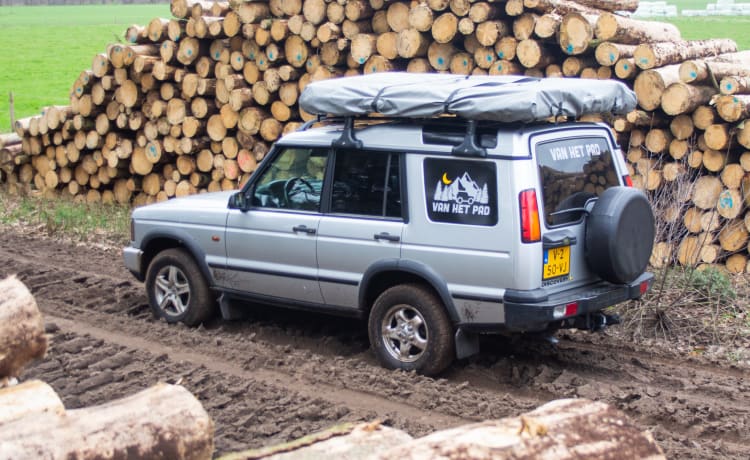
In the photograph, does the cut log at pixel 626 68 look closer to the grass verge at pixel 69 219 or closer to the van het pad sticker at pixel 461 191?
the van het pad sticker at pixel 461 191

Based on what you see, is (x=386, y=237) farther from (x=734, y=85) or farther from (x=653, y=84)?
(x=734, y=85)

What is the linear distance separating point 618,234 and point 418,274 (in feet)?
4.70

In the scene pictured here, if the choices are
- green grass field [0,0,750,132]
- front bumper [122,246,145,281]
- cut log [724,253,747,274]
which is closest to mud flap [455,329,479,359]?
front bumper [122,246,145,281]

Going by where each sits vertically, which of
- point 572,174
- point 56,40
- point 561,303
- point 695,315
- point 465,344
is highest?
point 56,40

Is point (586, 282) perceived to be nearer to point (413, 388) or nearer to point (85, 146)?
point (413, 388)

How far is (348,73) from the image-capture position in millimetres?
12141

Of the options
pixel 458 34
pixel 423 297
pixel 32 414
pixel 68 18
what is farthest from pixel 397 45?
pixel 68 18

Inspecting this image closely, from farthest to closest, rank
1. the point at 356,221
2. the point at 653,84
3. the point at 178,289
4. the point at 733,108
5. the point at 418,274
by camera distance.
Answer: the point at 653,84 < the point at 733,108 < the point at 178,289 < the point at 356,221 < the point at 418,274

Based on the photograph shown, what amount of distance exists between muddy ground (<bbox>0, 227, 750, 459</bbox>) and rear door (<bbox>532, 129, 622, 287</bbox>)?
0.87m

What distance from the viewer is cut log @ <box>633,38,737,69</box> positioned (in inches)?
388

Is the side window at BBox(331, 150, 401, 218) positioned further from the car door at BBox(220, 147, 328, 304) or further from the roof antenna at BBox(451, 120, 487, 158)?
the roof antenna at BBox(451, 120, 487, 158)

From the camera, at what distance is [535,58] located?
34.6 feet

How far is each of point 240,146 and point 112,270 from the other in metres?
3.04

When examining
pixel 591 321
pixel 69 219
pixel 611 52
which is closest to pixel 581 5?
pixel 611 52
